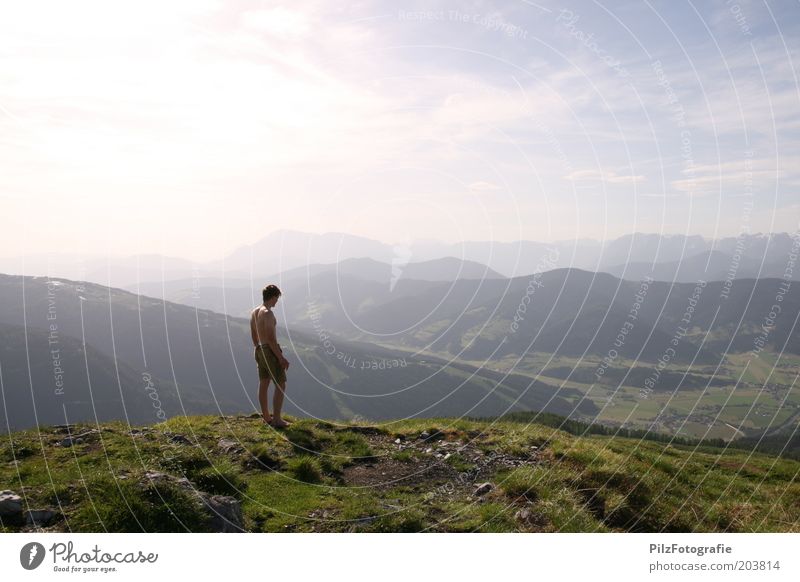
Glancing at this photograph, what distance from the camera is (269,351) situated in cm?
1678

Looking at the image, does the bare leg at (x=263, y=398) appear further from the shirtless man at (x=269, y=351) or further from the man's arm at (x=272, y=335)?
the man's arm at (x=272, y=335)

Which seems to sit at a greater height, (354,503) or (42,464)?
(42,464)

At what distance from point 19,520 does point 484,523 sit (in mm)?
8900

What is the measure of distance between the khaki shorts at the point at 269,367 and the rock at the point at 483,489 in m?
7.17

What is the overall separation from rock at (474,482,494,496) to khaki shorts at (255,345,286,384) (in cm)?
717

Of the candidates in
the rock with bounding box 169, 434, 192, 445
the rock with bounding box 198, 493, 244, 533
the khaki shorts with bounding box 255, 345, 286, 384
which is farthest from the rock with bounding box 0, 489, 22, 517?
the khaki shorts with bounding box 255, 345, 286, 384

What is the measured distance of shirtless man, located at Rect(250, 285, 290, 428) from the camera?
16438mm

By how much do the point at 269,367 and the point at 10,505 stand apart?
7.78m

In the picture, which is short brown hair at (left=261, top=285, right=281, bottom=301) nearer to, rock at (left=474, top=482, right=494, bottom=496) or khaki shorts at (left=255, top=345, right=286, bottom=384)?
khaki shorts at (left=255, top=345, right=286, bottom=384)

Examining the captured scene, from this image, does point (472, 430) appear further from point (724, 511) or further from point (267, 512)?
point (267, 512)

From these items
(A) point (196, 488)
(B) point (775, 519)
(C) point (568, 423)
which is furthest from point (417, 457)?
(C) point (568, 423)

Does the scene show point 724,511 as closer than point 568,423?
Yes

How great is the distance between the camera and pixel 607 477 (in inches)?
518
